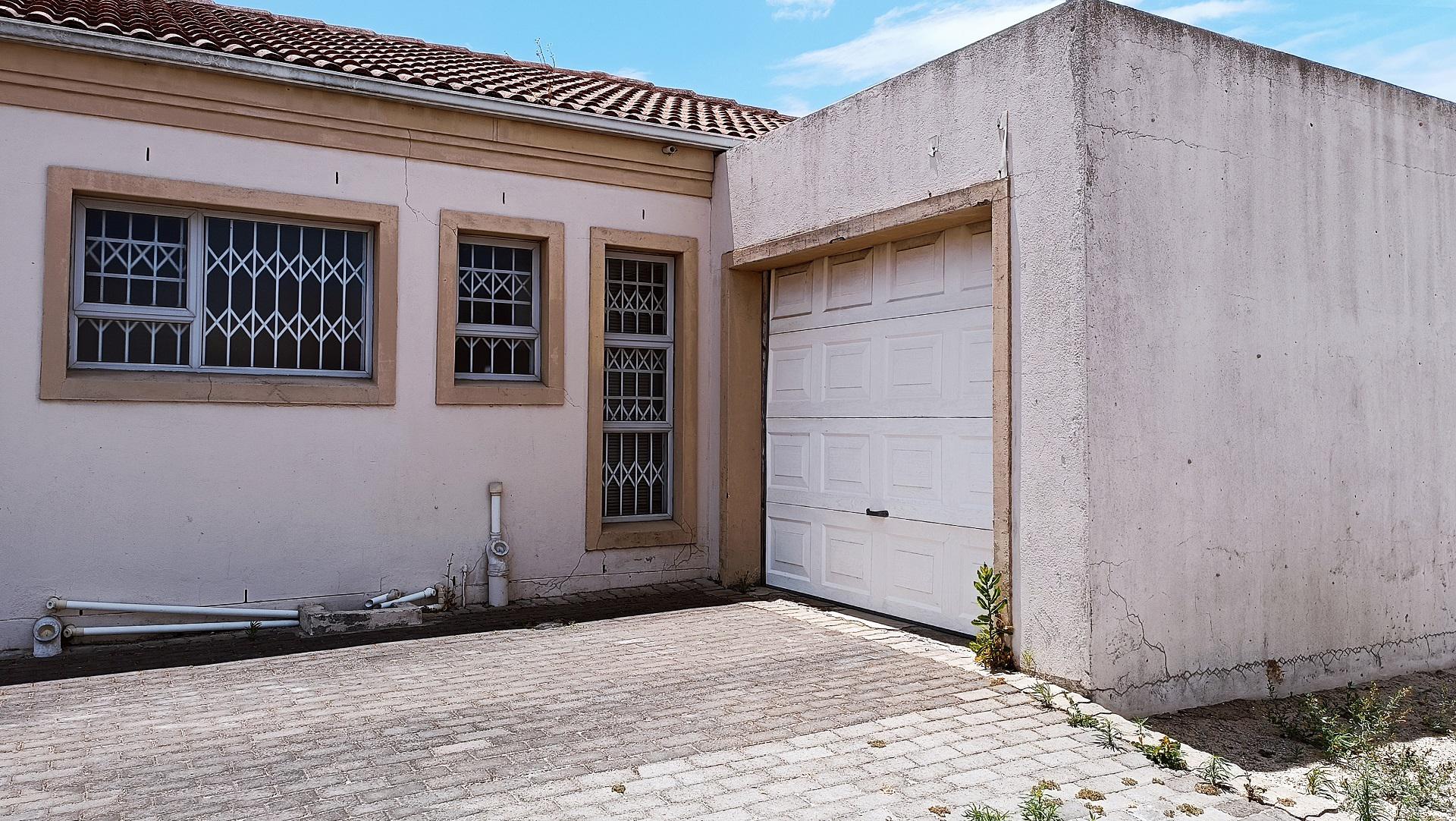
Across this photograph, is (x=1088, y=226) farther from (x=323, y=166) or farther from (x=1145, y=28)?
(x=323, y=166)

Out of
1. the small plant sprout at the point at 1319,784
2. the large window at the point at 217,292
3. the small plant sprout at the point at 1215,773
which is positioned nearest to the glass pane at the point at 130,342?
the large window at the point at 217,292

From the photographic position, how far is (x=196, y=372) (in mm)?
7184

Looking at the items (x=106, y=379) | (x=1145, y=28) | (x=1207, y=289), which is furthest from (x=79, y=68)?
(x=1207, y=289)

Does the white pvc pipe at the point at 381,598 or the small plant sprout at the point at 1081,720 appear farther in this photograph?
the white pvc pipe at the point at 381,598

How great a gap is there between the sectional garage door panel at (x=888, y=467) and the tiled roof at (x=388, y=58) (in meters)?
2.83

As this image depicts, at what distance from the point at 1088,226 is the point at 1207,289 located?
0.85 m

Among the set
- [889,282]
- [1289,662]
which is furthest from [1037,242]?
[1289,662]

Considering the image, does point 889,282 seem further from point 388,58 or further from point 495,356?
point 388,58

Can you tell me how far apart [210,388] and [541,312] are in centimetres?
249

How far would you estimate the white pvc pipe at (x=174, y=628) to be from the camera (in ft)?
21.7

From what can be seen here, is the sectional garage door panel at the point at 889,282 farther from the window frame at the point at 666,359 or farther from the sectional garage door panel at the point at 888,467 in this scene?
the window frame at the point at 666,359

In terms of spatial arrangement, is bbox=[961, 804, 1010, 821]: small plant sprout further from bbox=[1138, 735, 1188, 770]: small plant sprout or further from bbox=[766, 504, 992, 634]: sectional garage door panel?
bbox=[766, 504, 992, 634]: sectional garage door panel

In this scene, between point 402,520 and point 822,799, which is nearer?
point 822,799

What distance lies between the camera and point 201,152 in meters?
7.09
